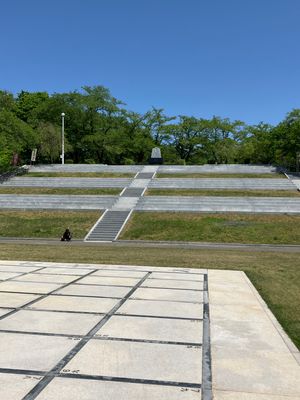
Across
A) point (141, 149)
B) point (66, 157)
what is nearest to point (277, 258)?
point (141, 149)

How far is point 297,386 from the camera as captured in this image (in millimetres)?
5348

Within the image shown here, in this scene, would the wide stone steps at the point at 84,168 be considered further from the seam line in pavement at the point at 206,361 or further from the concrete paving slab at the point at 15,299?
the seam line in pavement at the point at 206,361

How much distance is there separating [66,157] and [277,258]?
2607 inches

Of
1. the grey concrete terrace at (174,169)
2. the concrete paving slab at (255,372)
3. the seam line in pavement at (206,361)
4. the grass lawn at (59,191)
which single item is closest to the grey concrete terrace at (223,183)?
the grass lawn at (59,191)

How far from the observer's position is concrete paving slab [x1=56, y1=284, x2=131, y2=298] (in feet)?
34.4

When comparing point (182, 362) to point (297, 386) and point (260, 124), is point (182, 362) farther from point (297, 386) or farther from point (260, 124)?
point (260, 124)

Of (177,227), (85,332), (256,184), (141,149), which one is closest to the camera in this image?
(85,332)

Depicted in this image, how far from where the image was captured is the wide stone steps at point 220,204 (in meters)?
36.0

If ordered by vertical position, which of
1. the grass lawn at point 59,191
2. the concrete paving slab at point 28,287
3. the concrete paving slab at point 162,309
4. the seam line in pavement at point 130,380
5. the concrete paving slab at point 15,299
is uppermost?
the grass lawn at point 59,191

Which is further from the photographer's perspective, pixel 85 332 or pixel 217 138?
pixel 217 138

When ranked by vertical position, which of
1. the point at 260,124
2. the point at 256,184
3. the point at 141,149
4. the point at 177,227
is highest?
the point at 260,124

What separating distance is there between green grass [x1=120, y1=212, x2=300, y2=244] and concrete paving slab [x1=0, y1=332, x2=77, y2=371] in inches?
902

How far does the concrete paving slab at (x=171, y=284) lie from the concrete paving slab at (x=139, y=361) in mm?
5023

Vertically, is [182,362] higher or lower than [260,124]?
lower
